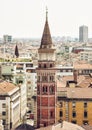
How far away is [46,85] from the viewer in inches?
2724

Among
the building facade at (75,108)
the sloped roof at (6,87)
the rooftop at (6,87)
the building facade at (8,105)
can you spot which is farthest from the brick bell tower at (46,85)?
the sloped roof at (6,87)

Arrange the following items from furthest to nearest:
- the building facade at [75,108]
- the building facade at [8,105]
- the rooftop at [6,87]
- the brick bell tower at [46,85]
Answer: the rooftop at [6,87], the building facade at [8,105], the building facade at [75,108], the brick bell tower at [46,85]

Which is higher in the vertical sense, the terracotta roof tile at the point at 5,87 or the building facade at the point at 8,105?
the terracotta roof tile at the point at 5,87

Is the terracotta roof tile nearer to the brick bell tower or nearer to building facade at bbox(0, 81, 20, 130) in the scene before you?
building facade at bbox(0, 81, 20, 130)

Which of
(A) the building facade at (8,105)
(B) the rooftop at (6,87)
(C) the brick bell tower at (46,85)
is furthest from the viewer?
(B) the rooftop at (6,87)

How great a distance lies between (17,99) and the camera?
292 feet

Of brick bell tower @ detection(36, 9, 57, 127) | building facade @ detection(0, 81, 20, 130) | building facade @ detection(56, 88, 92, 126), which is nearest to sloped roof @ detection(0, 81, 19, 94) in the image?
building facade @ detection(0, 81, 20, 130)

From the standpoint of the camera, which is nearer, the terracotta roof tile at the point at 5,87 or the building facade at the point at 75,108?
the building facade at the point at 75,108

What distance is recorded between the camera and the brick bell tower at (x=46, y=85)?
6912cm

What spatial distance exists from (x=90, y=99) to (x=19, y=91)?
56.2 feet

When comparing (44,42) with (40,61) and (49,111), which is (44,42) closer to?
(40,61)

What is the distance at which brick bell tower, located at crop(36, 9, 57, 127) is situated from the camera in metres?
69.1

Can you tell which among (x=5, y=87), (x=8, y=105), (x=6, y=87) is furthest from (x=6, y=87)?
(x=8, y=105)

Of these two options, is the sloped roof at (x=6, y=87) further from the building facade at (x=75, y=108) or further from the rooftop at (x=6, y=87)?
the building facade at (x=75, y=108)
